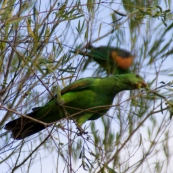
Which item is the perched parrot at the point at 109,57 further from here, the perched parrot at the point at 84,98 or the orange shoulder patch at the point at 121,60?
the perched parrot at the point at 84,98

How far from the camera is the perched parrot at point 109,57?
283cm

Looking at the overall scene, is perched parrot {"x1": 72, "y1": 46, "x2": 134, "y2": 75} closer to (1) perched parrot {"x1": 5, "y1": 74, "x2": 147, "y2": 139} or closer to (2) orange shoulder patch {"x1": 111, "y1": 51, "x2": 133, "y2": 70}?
(2) orange shoulder patch {"x1": 111, "y1": 51, "x2": 133, "y2": 70}

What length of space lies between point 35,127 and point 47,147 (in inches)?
15.0

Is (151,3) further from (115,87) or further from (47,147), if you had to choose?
(47,147)

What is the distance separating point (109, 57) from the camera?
2953 millimetres

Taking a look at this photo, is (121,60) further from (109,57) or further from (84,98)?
(84,98)

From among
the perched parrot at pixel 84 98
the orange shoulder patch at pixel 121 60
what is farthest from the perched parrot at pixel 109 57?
the perched parrot at pixel 84 98

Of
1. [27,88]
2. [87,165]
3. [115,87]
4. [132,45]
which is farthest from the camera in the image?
[115,87]

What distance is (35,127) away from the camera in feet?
10.8

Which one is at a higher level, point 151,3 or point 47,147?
point 151,3

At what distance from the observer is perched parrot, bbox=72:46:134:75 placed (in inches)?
111

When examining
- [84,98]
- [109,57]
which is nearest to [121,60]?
[109,57]

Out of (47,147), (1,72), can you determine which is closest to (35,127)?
(47,147)

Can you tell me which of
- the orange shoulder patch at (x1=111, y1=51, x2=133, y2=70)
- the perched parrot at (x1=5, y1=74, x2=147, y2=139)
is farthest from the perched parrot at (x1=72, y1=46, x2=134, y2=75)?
the perched parrot at (x1=5, y1=74, x2=147, y2=139)
